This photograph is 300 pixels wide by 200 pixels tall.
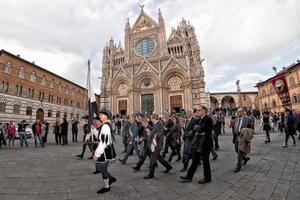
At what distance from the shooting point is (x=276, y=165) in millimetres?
5316

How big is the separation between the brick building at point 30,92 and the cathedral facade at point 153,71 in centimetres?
880

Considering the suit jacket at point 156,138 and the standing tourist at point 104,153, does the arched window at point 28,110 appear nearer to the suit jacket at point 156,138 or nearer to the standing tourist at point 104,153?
the suit jacket at point 156,138

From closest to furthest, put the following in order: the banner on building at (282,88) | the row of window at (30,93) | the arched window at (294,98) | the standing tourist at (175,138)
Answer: the standing tourist at (175,138) < the banner on building at (282,88) < the row of window at (30,93) < the arched window at (294,98)

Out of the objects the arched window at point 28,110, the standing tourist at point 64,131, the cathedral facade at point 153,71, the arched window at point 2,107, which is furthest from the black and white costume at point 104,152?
the arched window at point 28,110

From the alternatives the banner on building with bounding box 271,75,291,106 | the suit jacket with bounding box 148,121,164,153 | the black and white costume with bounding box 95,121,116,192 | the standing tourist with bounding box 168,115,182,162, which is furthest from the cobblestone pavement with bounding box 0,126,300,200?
the banner on building with bounding box 271,75,291,106

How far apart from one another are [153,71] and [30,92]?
22.2 meters

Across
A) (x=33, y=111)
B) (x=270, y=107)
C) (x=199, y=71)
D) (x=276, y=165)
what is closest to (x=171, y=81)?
(x=199, y=71)

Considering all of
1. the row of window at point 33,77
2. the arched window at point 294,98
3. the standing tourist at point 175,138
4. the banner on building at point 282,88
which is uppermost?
the row of window at point 33,77

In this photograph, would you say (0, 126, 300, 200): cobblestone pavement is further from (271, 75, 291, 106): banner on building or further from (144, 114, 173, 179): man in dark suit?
(271, 75, 291, 106): banner on building

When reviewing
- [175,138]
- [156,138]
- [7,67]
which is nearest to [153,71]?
[7,67]

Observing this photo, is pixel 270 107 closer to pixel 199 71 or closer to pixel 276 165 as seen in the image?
pixel 199 71

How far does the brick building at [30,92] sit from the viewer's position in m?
24.3

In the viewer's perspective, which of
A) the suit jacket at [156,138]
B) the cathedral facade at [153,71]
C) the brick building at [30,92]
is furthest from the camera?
the cathedral facade at [153,71]

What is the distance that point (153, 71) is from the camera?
108ft
